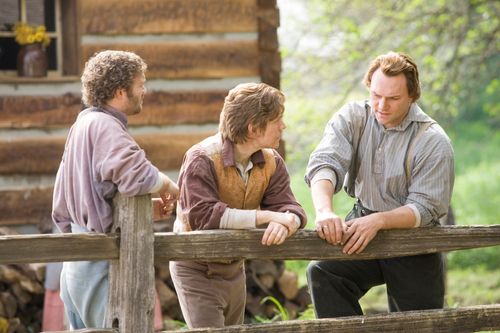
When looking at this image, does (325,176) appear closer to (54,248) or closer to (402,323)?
(402,323)

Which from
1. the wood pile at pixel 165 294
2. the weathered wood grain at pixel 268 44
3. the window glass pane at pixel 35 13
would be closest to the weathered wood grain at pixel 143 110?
the weathered wood grain at pixel 268 44

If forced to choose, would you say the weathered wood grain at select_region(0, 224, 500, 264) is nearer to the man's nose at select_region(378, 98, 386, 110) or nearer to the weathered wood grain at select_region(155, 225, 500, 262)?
the weathered wood grain at select_region(155, 225, 500, 262)

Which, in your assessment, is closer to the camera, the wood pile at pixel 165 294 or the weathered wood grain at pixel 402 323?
the weathered wood grain at pixel 402 323

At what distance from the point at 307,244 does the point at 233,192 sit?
1.36 feet

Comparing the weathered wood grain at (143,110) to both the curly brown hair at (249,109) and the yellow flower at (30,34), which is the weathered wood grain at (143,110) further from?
the curly brown hair at (249,109)

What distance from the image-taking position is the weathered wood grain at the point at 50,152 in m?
7.54

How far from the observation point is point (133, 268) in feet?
14.6

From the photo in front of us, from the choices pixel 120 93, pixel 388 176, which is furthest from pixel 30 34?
pixel 388 176

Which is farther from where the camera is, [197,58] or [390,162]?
[197,58]

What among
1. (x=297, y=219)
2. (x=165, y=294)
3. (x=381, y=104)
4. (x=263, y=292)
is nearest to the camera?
(x=297, y=219)

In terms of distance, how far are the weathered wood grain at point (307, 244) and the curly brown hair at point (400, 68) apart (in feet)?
2.27

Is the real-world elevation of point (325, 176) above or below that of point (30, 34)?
below

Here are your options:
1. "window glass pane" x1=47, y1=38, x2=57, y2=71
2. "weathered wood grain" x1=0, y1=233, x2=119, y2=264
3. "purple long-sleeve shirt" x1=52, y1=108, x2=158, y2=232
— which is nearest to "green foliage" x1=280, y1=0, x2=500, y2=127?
"window glass pane" x1=47, y1=38, x2=57, y2=71

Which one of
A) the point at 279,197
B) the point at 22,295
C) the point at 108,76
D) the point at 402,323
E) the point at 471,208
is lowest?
the point at 471,208
